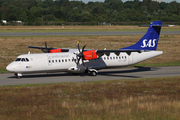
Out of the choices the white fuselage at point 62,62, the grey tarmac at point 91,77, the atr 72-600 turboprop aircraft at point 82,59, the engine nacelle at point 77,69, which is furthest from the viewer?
the engine nacelle at point 77,69

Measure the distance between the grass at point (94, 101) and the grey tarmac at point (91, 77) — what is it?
111 inches

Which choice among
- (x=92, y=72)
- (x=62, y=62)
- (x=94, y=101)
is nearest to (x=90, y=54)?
(x=92, y=72)

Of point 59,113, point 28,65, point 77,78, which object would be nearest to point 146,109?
point 59,113

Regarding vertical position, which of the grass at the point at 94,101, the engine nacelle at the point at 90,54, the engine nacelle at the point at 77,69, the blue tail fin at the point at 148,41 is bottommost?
the grass at the point at 94,101

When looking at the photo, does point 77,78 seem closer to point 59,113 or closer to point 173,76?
point 173,76

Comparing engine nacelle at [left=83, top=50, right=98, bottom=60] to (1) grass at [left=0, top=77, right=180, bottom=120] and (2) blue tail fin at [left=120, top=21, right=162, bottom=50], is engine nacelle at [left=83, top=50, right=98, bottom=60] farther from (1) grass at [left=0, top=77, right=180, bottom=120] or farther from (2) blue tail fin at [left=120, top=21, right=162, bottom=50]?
(2) blue tail fin at [left=120, top=21, right=162, bottom=50]

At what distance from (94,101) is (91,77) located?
34.4ft

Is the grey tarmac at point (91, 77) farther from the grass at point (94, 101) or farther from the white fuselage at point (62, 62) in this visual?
the grass at point (94, 101)

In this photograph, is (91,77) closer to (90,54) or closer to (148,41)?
(90,54)

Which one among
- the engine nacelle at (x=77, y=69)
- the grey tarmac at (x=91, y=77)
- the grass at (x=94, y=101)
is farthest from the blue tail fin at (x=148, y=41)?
the grass at (x=94, y=101)

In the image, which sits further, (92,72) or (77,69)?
(92,72)

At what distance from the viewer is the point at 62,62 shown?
27.9m

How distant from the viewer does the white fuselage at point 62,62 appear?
26.6 metres

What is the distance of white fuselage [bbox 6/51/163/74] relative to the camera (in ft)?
87.4
